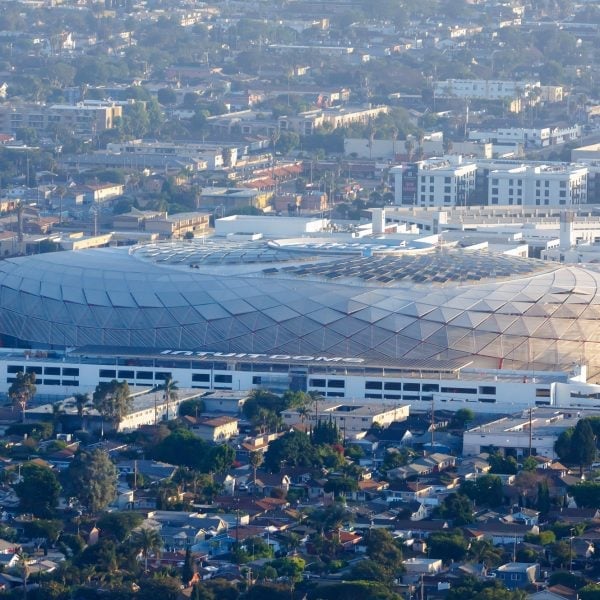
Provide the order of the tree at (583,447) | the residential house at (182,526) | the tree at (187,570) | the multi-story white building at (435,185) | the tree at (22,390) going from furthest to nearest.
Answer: the multi-story white building at (435,185), the tree at (22,390), the tree at (583,447), the residential house at (182,526), the tree at (187,570)

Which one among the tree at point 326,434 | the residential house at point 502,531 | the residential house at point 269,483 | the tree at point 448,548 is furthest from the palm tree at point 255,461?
the tree at point 448,548

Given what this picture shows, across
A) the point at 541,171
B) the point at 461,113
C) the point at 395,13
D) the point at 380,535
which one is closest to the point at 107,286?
the point at 380,535

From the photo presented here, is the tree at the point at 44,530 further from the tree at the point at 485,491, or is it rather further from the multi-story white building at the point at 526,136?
the multi-story white building at the point at 526,136

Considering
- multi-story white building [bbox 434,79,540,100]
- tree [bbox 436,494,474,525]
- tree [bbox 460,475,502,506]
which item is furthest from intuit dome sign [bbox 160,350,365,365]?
multi-story white building [bbox 434,79,540,100]

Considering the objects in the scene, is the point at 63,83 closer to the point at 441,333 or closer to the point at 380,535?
Result: the point at 441,333

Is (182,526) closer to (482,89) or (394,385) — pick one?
(394,385)

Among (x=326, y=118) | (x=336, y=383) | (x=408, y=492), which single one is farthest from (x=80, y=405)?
(x=326, y=118)

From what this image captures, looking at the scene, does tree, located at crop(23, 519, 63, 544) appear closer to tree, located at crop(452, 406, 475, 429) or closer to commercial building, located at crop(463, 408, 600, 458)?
commercial building, located at crop(463, 408, 600, 458)
